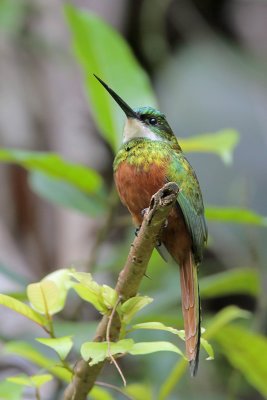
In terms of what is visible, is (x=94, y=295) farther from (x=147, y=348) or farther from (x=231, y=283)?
(x=231, y=283)

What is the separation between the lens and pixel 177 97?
3920 millimetres

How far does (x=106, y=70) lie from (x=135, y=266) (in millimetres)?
1045

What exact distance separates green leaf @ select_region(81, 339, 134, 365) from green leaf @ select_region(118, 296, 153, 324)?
48mm

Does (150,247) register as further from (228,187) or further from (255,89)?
(255,89)

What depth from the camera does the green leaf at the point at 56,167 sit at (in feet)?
6.45

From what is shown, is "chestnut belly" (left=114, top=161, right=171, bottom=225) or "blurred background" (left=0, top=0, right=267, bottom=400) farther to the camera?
"blurred background" (left=0, top=0, right=267, bottom=400)

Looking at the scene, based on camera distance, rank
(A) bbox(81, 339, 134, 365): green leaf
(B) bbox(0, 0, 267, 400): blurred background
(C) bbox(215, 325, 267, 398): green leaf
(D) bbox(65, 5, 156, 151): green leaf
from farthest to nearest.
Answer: (B) bbox(0, 0, 267, 400): blurred background → (D) bbox(65, 5, 156, 151): green leaf → (C) bbox(215, 325, 267, 398): green leaf → (A) bbox(81, 339, 134, 365): green leaf

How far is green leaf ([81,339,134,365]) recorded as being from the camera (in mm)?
1154

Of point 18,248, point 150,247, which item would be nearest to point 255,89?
point 18,248

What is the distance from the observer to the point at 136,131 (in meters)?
1.69

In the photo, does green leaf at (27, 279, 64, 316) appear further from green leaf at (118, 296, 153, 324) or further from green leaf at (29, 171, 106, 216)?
green leaf at (29, 171, 106, 216)

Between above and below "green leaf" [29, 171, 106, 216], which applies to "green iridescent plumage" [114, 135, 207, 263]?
below

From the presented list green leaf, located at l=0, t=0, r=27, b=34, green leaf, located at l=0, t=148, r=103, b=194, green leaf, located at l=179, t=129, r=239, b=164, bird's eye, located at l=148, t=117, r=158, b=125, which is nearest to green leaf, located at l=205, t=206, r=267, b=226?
green leaf, located at l=179, t=129, r=239, b=164

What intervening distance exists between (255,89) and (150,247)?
9.61ft
